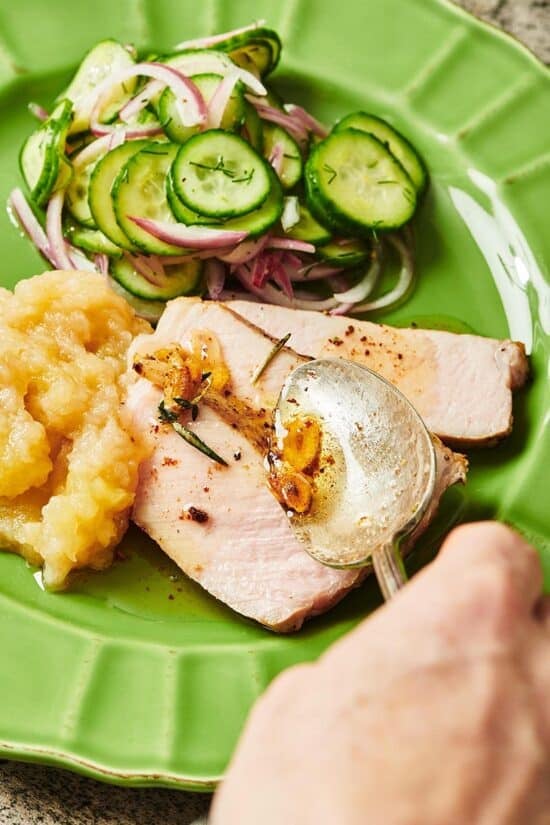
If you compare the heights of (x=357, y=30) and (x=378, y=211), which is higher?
(x=357, y=30)

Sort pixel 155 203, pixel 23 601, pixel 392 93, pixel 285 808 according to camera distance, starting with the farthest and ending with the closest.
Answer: pixel 392 93 → pixel 155 203 → pixel 23 601 → pixel 285 808

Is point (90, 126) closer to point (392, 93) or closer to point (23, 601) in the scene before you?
point (392, 93)

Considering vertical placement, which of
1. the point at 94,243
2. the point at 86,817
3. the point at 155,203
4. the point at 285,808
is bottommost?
the point at 86,817

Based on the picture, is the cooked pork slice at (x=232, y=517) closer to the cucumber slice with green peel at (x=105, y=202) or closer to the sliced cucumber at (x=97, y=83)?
the cucumber slice with green peel at (x=105, y=202)

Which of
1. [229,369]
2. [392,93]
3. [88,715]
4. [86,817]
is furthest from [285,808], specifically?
[392,93]

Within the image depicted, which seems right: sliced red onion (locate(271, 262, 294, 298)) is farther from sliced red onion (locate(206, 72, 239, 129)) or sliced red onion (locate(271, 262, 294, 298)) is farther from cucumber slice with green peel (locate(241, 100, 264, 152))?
sliced red onion (locate(206, 72, 239, 129))

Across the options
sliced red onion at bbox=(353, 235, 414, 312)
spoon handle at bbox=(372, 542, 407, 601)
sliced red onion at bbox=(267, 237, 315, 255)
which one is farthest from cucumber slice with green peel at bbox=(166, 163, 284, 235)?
spoon handle at bbox=(372, 542, 407, 601)

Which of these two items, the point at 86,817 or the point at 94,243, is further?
the point at 94,243
